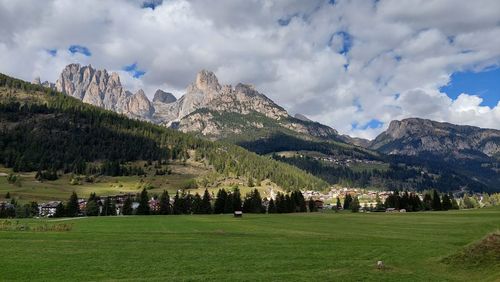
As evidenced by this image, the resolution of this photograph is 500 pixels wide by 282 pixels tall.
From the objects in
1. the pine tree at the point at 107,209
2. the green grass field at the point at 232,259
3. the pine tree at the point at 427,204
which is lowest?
the green grass field at the point at 232,259

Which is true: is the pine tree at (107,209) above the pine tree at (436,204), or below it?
below

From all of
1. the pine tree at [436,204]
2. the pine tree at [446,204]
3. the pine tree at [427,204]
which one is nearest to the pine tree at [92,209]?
the pine tree at [427,204]

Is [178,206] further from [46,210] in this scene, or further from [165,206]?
[46,210]

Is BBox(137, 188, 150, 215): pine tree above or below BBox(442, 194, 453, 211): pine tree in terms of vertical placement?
below

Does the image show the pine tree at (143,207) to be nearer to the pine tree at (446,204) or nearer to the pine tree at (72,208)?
the pine tree at (72,208)

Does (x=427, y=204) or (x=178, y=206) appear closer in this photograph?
(x=178, y=206)

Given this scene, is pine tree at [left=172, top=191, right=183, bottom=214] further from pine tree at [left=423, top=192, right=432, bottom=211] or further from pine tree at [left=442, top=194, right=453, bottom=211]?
pine tree at [left=442, top=194, right=453, bottom=211]

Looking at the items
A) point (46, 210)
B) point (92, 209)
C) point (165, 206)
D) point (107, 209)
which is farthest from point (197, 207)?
point (46, 210)

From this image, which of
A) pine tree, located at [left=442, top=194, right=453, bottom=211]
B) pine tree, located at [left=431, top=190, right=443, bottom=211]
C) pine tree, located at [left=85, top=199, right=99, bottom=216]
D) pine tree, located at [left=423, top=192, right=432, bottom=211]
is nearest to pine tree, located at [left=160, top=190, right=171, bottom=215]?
pine tree, located at [left=85, top=199, right=99, bottom=216]

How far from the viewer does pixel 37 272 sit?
1265 inches

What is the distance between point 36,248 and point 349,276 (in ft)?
104

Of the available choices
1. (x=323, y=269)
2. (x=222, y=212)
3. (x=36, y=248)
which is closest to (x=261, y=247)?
(x=323, y=269)

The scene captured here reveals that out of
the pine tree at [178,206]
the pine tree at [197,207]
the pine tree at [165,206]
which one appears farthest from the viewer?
the pine tree at [197,207]

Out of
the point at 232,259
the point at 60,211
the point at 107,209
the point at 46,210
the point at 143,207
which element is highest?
the point at 143,207
